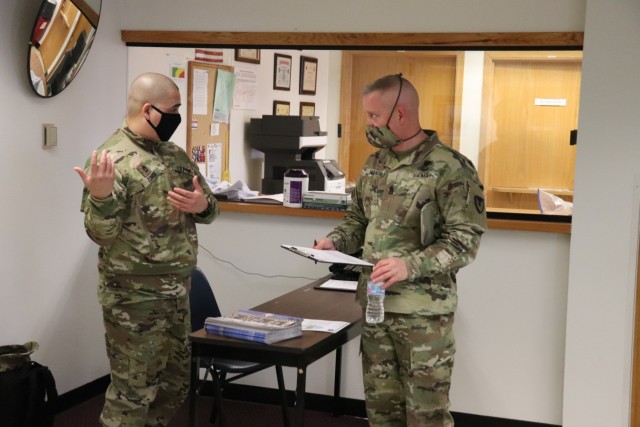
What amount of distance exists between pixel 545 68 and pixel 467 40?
0.41 metres

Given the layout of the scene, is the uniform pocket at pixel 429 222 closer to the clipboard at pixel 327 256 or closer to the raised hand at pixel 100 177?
the clipboard at pixel 327 256

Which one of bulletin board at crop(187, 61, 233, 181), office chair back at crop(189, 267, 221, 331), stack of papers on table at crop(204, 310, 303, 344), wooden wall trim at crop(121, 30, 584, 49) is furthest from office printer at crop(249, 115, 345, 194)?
stack of papers on table at crop(204, 310, 303, 344)

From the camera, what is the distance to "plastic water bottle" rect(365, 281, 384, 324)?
283cm

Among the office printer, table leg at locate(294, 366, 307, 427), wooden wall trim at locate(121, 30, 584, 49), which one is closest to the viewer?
table leg at locate(294, 366, 307, 427)

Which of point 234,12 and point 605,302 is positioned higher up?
point 234,12

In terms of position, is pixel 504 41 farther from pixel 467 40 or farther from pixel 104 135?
pixel 104 135

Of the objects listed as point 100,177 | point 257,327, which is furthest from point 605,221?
point 100,177

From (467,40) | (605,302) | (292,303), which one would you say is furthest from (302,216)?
(605,302)

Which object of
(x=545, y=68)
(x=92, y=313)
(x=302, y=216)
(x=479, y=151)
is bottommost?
(x=92, y=313)

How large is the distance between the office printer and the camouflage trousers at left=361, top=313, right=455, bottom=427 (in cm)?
178

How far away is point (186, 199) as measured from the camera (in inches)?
127

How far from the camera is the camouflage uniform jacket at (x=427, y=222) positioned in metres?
2.83

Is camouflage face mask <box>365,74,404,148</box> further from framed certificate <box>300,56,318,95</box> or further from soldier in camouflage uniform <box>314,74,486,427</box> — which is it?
framed certificate <box>300,56,318,95</box>

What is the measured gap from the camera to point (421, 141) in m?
Result: 2.99
